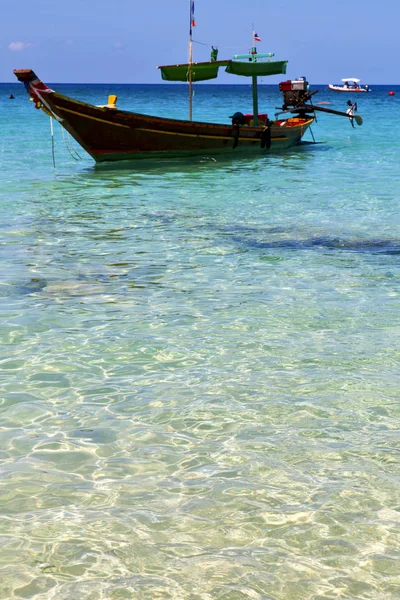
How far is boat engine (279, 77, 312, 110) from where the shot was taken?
31.9 meters

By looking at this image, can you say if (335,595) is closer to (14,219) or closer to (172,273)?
(172,273)

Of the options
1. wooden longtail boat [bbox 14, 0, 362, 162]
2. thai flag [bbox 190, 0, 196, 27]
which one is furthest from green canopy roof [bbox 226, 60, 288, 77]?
thai flag [bbox 190, 0, 196, 27]

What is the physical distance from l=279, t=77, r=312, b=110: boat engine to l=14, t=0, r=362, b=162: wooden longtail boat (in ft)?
8.77

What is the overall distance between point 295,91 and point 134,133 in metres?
11.3

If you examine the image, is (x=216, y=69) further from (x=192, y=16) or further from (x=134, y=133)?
(x=134, y=133)

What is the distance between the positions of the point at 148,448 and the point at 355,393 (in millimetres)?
1733

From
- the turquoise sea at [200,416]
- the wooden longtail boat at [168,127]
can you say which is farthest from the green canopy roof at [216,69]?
the turquoise sea at [200,416]

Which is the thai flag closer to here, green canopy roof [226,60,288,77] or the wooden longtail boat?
the wooden longtail boat

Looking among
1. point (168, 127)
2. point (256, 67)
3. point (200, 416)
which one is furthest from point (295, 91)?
point (200, 416)

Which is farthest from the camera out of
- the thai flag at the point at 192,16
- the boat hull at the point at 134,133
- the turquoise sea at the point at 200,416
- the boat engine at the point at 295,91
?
the boat engine at the point at 295,91

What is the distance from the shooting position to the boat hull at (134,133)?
2198 cm

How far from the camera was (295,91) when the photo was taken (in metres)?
32.4

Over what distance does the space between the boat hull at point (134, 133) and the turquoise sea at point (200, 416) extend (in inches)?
400

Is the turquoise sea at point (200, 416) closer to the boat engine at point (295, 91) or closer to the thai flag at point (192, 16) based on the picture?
the thai flag at point (192, 16)
